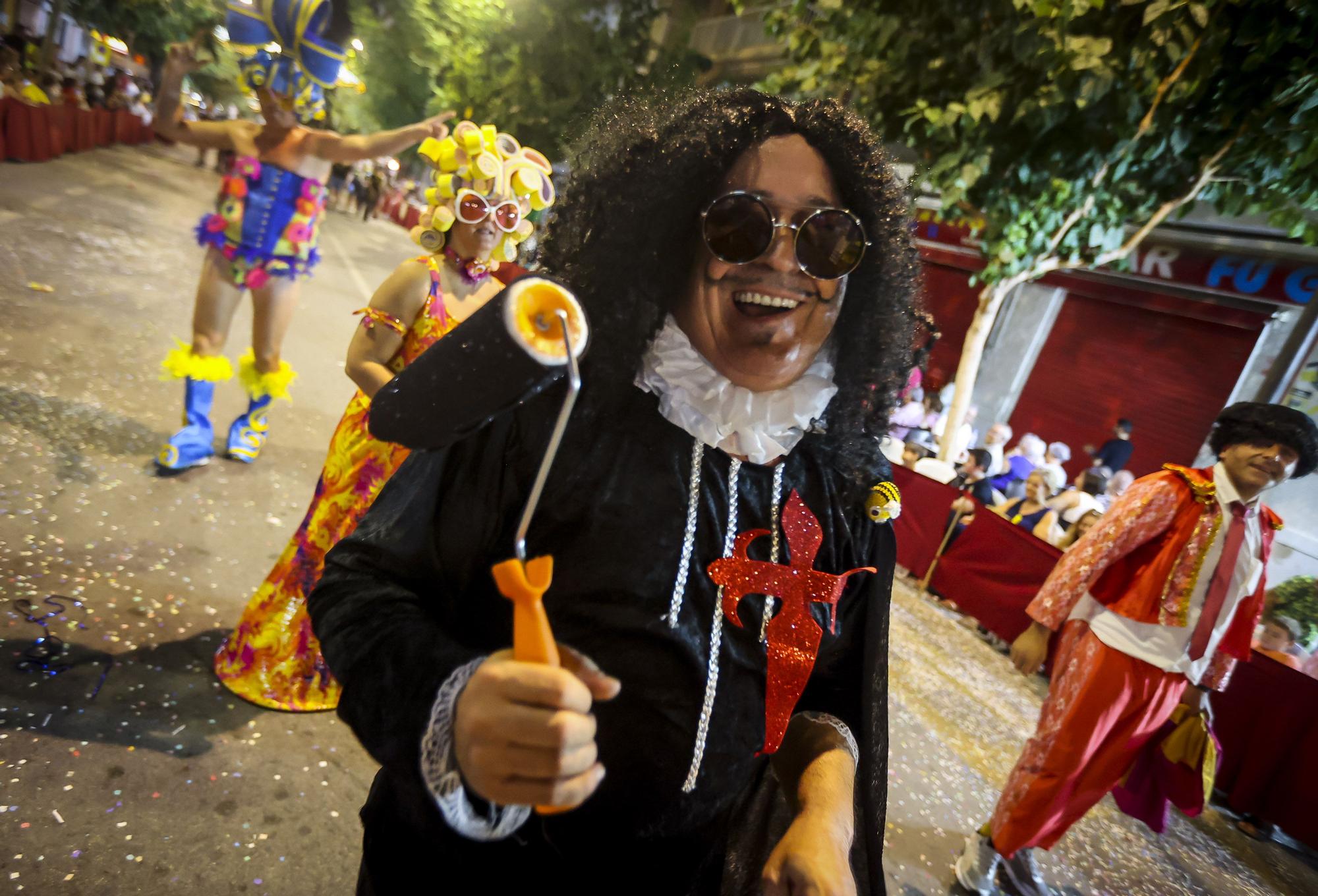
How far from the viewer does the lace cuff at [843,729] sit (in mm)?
1363

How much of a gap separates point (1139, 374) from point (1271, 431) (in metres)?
8.61

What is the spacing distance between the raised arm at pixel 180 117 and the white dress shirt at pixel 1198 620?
4624 millimetres

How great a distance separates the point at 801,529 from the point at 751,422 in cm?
22

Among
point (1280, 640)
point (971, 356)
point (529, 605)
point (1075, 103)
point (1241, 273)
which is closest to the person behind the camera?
point (529, 605)

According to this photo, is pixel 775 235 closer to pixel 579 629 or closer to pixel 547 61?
pixel 579 629

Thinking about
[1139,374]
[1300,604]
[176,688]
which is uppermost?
[1139,374]

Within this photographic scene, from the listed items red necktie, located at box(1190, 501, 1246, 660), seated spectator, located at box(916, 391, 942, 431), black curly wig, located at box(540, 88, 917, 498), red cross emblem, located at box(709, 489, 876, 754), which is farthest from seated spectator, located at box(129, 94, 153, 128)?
red necktie, located at box(1190, 501, 1246, 660)

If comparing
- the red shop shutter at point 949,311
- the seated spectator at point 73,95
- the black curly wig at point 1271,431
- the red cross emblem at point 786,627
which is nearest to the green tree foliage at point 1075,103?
the black curly wig at point 1271,431

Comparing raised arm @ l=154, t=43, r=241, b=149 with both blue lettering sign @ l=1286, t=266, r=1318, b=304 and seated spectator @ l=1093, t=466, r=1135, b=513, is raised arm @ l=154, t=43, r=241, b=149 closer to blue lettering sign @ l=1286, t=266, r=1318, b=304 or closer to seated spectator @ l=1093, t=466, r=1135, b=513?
seated spectator @ l=1093, t=466, r=1135, b=513

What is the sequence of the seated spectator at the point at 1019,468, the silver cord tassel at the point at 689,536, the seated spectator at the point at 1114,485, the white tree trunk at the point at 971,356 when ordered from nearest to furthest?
the silver cord tassel at the point at 689,536
the white tree trunk at the point at 971,356
the seated spectator at the point at 1019,468
the seated spectator at the point at 1114,485

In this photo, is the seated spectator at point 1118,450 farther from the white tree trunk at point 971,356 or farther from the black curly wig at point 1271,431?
the black curly wig at point 1271,431

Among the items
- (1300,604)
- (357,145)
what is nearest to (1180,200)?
(1300,604)

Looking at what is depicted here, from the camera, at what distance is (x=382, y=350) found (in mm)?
2506

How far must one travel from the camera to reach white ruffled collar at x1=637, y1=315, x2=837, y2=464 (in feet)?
4.24
